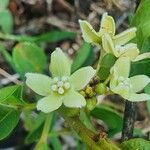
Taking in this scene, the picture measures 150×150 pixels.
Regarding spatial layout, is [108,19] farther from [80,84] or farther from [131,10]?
[131,10]

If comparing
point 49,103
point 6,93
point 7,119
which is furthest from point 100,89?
point 7,119

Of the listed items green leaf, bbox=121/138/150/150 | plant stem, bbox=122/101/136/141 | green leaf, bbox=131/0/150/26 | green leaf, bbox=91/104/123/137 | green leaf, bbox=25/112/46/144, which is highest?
green leaf, bbox=131/0/150/26

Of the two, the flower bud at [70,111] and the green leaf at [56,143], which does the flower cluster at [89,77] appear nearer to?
the flower bud at [70,111]

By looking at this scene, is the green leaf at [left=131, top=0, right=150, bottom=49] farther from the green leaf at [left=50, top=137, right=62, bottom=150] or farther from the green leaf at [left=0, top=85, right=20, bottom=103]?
the green leaf at [left=50, top=137, right=62, bottom=150]

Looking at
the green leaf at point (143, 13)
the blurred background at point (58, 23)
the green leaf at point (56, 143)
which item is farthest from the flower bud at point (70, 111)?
the green leaf at point (56, 143)

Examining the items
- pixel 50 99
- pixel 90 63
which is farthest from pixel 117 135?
pixel 50 99

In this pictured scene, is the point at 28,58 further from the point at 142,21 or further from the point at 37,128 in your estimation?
the point at 142,21

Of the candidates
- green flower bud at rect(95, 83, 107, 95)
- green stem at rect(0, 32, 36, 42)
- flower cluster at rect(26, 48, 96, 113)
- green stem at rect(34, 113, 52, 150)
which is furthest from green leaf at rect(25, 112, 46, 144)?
green flower bud at rect(95, 83, 107, 95)
